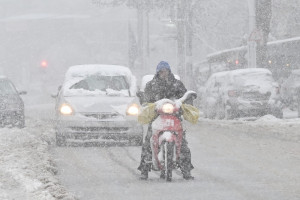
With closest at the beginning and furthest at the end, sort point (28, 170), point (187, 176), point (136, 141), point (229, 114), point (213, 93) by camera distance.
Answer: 1. point (187, 176)
2. point (28, 170)
3. point (136, 141)
4. point (229, 114)
5. point (213, 93)

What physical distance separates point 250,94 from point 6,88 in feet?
24.6

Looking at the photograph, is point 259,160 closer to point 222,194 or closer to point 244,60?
point 222,194

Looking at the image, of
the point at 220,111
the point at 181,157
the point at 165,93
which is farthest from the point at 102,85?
the point at 220,111

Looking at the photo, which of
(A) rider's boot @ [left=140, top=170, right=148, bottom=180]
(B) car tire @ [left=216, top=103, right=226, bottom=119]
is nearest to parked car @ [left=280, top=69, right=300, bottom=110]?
(B) car tire @ [left=216, top=103, right=226, bottom=119]

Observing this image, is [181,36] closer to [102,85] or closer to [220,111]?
[220,111]

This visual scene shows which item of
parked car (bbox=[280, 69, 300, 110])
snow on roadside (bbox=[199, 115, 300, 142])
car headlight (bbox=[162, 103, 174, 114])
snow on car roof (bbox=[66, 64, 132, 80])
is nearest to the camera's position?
car headlight (bbox=[162, 103, 174, 114])

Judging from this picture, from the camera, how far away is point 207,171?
1218 centimetres

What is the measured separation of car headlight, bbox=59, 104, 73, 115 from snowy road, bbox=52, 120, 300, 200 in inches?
30.1

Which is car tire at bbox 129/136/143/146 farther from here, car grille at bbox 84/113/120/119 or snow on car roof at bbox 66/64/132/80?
snow on car roof at bbox 66/64/132/80

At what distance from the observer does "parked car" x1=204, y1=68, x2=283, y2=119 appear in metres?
25.8

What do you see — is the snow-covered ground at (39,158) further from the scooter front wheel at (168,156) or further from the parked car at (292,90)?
the parked car at (292,90)

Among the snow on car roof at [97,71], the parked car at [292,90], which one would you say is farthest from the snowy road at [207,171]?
the parked car at [292,90]

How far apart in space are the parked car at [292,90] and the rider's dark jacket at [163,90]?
60.1ft

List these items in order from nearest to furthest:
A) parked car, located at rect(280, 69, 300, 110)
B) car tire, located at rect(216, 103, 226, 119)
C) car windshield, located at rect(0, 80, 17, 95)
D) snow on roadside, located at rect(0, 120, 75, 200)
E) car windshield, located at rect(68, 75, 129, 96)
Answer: snow on roadside, located at rect(0, 120, 75, 200)
car windshield, located at rect(68, 75, 129, 96)
car windshield, located at rect(0, 80, 17, 95)
car tire, located at rect(216, 103, 226, 119)
parked car, located at rect(280, 69, 300, 110)
